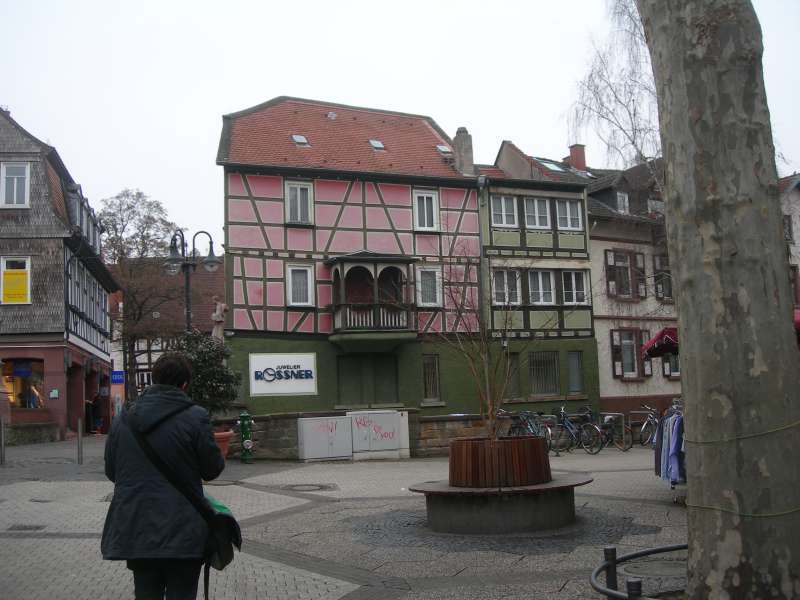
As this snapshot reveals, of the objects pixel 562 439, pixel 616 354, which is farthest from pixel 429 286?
pixel 562 439

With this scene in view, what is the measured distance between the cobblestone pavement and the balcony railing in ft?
49.2

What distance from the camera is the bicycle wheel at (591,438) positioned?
24.5 m

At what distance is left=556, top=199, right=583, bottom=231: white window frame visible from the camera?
117ft

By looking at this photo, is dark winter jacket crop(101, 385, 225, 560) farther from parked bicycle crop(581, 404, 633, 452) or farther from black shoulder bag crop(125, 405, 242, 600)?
parked bicycle crop(581, 404, 633, 452)

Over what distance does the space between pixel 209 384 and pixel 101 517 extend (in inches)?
340

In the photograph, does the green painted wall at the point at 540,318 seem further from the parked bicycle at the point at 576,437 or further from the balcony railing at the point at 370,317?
the parked bicycle at the point at 576,437

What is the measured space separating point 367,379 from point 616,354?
10.9 m

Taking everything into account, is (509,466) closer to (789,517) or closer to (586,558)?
(586,558)

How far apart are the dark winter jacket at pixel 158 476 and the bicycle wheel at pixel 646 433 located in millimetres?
24417

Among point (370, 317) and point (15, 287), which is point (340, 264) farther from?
point (15, 287)

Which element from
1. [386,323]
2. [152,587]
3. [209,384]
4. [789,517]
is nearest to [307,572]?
[152,587]

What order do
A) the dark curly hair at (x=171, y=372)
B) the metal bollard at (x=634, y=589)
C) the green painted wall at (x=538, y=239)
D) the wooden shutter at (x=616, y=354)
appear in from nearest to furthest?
the metal bollard at (x=634, y=589) → the dark curly hair at (x=171, y=372) → the green painted wall at (x=538, y=239) → the wooden shutter at (x=616, y=354)

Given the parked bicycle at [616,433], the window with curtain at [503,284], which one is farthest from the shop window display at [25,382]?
the parked bicycle at [616,433]

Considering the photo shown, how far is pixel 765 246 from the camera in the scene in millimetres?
4215
